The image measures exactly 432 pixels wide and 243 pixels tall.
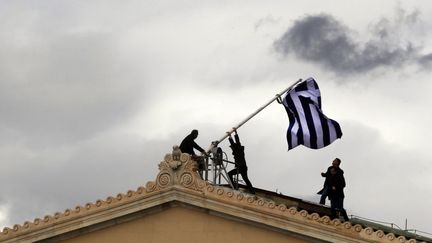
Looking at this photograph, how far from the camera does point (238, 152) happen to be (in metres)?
47.8

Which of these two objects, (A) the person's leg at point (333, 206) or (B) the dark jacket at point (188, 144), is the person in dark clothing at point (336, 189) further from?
(B) the dark jacket at point (188, 144)

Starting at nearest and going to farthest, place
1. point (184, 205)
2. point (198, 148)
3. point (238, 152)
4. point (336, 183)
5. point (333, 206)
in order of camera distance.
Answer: point (184, 205), point (336, 183), point (333, 206), point (198, 148), point (238, 152)

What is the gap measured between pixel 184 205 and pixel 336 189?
14.8ft

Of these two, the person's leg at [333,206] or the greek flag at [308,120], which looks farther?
the greek flag at [308,120]

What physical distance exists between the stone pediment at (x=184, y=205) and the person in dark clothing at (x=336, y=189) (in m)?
1.63

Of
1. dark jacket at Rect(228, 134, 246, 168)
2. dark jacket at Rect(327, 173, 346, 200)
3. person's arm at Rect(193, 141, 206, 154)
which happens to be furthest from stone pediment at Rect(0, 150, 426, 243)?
dark jacket at Rect(228, 134, 246, 168)

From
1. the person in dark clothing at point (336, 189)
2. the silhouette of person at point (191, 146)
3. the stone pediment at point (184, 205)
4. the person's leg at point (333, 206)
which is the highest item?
the silhouette of person at point (191, 146)

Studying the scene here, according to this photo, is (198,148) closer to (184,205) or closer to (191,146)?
(191,146)

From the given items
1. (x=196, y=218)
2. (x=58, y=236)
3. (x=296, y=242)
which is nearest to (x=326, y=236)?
(x=296, y=242)

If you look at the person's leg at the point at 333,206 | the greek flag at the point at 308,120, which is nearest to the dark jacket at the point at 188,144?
the greek flag at the point at 308,120

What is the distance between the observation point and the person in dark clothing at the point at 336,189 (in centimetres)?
4481

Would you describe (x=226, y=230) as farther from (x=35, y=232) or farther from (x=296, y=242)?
(x=35, y=232)

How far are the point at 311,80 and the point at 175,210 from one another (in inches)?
302

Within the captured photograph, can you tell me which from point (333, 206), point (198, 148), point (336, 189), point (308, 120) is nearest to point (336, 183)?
point (336, 189)
